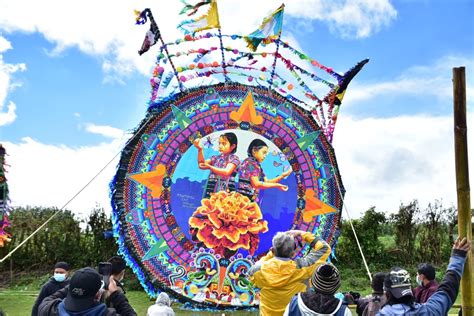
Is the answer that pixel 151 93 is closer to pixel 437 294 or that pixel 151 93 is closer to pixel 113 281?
pixel 113 281

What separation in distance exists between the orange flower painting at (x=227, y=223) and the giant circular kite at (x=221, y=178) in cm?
1

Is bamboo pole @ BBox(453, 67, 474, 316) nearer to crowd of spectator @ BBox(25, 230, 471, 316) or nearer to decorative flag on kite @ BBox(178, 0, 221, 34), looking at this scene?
crowd of spectator @ BBox(25, 230, 471, 316)

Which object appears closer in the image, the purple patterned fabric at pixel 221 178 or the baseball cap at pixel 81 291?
the baseball cap at pixel 81 291

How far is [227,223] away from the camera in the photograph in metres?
6.57

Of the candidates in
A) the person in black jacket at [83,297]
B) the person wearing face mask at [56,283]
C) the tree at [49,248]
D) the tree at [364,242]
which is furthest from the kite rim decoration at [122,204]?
the tree at [49,248]

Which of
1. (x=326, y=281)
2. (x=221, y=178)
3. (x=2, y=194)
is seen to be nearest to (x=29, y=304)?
(x=2, y=194)

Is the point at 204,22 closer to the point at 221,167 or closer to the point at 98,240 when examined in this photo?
the point at 221,167

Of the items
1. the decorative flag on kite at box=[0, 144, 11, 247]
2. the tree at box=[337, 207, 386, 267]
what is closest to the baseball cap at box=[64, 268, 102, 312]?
the decorative flag on kite at box=[0, 144, 11, 247]

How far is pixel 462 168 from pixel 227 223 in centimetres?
408

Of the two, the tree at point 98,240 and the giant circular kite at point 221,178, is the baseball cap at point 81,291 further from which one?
the tree at point 98,240

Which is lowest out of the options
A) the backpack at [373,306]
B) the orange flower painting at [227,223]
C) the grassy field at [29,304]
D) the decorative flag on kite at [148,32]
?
the grassy field at [29,304]

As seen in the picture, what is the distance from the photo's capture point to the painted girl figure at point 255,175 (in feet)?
21.9

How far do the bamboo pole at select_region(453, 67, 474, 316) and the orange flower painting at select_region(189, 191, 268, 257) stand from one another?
3975mm

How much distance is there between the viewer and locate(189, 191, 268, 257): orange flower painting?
6.48 m
